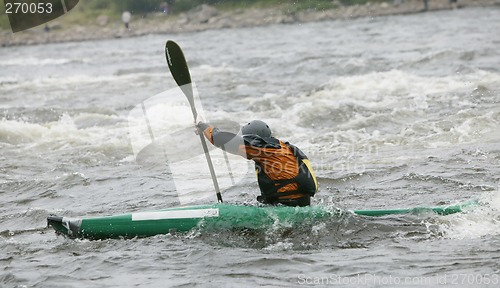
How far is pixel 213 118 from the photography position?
13.3m

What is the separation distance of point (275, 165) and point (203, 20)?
33420mm

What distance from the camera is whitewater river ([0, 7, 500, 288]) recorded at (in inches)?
229

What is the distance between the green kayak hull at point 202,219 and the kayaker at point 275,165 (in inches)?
5.3

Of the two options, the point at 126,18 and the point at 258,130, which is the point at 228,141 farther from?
the point at 126,18

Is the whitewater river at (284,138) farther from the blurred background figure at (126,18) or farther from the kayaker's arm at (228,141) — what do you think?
the blurred background figure at (126,18)

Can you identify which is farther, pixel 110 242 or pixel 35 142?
pixel 35 142

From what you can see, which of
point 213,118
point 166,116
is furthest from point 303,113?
point 166,116

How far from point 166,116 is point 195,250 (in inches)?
288

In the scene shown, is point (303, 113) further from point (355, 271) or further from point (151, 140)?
point (355, 271)

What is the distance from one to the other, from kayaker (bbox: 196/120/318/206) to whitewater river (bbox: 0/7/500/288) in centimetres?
33

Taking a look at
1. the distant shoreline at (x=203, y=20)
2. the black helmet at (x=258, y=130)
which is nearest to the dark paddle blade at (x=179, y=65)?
the black helmet at (x=258, y=130)

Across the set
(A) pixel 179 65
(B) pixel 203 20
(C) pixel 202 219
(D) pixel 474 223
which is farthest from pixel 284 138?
(B) pixel 203 20

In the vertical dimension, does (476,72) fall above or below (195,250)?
below

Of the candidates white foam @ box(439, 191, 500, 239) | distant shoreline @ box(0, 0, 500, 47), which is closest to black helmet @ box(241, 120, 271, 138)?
white foam @ box(439, 191, 500, 239)
